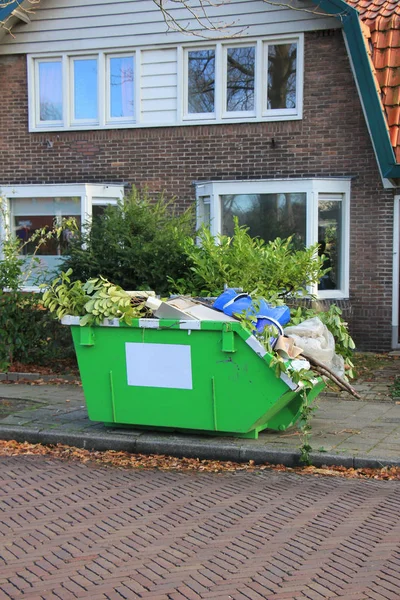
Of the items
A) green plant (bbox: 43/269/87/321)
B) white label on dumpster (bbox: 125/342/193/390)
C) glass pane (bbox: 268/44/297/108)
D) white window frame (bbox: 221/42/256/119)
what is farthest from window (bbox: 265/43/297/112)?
white label on dumpster (bbox: 125/342/193/390)

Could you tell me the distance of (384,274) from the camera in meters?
12.4

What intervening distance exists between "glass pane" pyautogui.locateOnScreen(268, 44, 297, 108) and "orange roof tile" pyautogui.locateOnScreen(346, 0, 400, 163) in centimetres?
131

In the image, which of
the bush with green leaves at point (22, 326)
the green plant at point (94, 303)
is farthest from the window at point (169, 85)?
the green plant at point (94, 303)

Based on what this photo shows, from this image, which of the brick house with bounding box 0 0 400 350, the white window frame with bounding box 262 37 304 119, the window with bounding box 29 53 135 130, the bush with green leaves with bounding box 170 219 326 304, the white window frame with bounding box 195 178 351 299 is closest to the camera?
the bush with green leaves with bounding box 170 219 326 304

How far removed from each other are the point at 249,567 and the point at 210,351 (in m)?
2.59

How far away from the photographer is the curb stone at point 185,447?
6.62m

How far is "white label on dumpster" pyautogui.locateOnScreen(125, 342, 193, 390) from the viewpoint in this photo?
22.8ft

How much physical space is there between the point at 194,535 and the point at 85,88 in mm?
10699

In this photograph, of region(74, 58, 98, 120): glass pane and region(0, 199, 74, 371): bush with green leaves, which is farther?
region(74, 58, 98, 120): glass pane

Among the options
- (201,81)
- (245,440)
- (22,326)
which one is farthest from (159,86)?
→ (245,440)

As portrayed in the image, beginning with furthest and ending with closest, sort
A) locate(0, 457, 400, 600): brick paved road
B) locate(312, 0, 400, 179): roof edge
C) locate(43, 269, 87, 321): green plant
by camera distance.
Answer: locate(312, 0, 400, 179): roof edge, locate(43, 269, 87, 321): green plant, locate(0, 457, 400, 600): brick paved road

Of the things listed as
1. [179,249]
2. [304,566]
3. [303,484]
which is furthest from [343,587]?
[179,249]

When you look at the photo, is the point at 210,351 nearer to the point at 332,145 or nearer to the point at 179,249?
the point at 179,249

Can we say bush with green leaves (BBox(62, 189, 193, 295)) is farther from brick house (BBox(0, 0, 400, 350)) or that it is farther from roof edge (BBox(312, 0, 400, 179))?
roof edge (BBox(312, 0, 400, 179))
